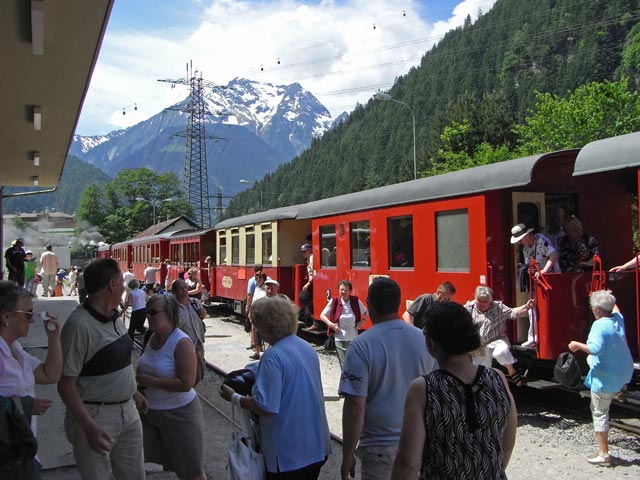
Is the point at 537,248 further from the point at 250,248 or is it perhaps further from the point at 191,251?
the point at 191,251

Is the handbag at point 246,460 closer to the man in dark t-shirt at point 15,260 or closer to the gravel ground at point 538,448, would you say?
the gravel ground at point 538,448

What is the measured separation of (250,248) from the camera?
17.0m

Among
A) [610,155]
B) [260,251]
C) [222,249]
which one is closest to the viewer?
[610,155]

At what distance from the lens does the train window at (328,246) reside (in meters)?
12.0

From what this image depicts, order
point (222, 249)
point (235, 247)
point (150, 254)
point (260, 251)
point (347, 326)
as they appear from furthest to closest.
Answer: point (150, 254) → point (222, 249) → point (235, 247) → point (260, 251) → point (347, 326)

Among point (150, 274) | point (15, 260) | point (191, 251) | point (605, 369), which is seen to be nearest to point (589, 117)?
point (191, 251)

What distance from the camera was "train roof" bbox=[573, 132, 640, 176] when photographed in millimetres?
6332

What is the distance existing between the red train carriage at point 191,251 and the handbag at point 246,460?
641 inches

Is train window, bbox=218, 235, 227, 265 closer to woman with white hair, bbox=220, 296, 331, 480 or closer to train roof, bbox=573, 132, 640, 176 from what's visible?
train roof, bbox=573, 132, 640, 176

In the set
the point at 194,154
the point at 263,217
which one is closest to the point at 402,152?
the point at 194,154

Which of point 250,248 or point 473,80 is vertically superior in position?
point 473,80

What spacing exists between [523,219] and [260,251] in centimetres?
929

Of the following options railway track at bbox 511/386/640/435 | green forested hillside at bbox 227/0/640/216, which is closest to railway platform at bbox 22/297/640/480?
railway track at bbox 511/386/640/435

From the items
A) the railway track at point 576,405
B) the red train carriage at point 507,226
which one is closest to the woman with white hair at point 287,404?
the railway track at point 576,405
